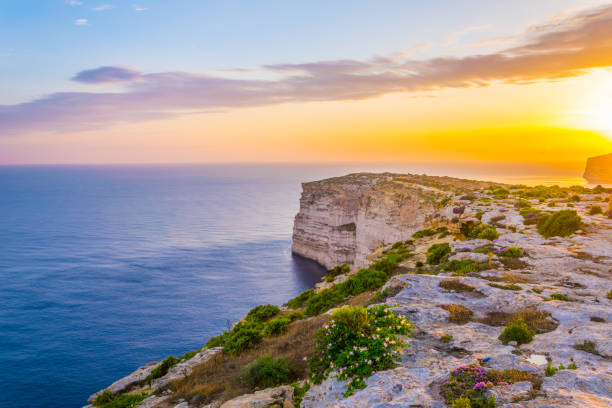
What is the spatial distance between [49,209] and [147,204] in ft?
123

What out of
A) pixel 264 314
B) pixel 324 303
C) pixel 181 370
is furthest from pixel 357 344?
pixel 264 314

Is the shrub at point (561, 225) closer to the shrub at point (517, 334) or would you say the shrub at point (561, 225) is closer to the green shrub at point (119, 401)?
the shrub at point (517, 334)

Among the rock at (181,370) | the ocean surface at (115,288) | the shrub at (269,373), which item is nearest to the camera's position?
the shrub at (269,373)

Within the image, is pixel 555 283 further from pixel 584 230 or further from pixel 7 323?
pixel 7 323

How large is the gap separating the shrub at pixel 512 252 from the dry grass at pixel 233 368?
10223mm

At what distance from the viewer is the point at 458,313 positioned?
10633 millimetres

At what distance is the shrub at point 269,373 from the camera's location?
32.7ft

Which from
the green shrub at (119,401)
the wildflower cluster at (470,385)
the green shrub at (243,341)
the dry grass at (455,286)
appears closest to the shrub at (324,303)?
the green shrub at (243,341)

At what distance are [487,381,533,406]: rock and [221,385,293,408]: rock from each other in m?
4.81

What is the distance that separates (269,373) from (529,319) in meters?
8.00

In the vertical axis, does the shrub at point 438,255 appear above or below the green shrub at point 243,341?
above

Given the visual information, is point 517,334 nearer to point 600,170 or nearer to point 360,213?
point 360,213

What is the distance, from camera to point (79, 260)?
75.1 metres

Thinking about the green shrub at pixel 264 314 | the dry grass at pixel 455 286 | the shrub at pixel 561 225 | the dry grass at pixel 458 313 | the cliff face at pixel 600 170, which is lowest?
the green shrub at pixel 264 314
